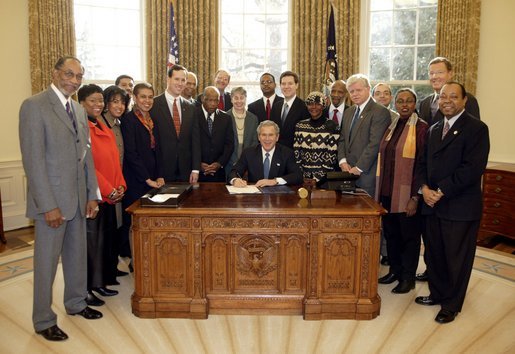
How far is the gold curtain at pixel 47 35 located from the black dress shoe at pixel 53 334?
3.77m

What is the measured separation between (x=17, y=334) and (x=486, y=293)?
374 cm

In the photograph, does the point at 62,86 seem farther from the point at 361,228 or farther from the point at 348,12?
the point at 348,12

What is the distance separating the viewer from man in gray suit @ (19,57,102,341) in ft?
10.2

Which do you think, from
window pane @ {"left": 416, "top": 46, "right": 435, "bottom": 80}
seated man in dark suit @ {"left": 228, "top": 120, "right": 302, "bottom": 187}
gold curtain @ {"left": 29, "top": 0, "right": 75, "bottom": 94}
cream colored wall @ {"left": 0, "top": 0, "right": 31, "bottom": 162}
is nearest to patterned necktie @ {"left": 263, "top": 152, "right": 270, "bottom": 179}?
seated man in dark suit @ {"left": 228, "top": 120, "right": 302, "bottom": 187}

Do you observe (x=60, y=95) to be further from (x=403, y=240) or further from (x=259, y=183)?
(x=403, y=240)

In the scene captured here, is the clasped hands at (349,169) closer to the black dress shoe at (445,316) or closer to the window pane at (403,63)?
the black dress shoe at (445,316)

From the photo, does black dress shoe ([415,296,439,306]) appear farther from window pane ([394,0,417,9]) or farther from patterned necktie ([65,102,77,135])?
window pane ([394,0,417,9])

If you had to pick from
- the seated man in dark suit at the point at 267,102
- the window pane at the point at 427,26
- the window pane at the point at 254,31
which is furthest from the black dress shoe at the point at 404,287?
the window pane at the point at 254,31

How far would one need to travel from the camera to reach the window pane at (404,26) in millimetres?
7195

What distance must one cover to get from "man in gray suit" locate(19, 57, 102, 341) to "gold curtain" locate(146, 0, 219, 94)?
387cm

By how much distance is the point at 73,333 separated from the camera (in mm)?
3447

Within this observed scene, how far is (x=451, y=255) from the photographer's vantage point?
3736 millimetres

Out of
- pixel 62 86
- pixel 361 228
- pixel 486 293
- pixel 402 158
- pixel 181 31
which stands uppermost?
pixel 181 31

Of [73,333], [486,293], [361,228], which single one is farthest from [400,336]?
[73,333]
